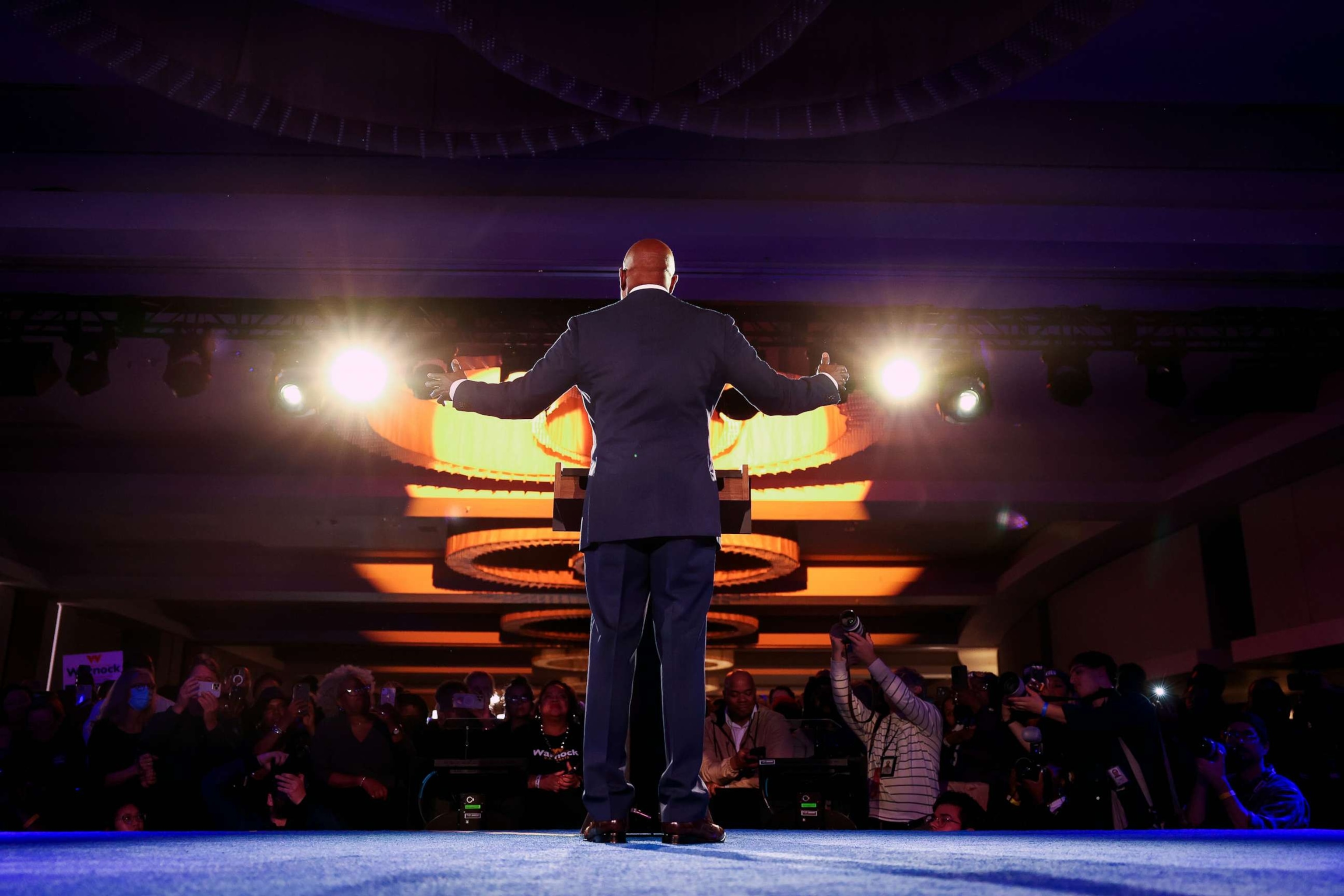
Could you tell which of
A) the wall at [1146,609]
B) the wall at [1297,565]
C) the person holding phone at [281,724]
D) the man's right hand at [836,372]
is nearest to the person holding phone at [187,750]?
the person holding phone at [281,724]

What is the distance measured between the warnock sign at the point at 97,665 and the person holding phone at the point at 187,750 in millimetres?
2835

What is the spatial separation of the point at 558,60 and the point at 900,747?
367 centimetres

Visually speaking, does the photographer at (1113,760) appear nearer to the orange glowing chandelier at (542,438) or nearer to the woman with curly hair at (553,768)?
the woman with curly hair at (553,768)

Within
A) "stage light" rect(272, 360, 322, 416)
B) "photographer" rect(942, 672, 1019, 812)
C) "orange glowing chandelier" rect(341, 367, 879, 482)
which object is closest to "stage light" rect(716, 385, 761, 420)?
"orange glowing chandelier" rect(341, 367, 879, 482)

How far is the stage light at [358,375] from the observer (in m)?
6.42

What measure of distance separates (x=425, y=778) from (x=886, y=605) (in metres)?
11.9

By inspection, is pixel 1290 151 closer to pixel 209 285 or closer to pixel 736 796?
pixel 736 796

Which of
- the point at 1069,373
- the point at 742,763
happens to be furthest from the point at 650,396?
the point at 1069,373

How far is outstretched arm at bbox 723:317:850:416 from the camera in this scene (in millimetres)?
2264

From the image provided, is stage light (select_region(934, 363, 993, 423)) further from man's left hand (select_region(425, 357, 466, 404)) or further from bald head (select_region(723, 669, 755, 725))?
man's left hand (select_region(425, 357, 466, 404))

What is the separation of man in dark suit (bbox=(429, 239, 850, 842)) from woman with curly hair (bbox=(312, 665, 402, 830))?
4060 mm

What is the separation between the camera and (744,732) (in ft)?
20.1

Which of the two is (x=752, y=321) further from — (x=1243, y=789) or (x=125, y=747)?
(x=125, y=747)

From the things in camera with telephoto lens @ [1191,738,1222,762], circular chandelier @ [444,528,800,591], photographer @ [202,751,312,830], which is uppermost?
circular chandelier @ [444,528,800,591]
